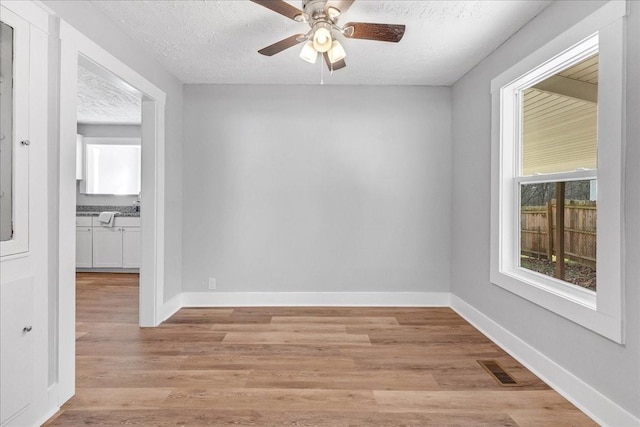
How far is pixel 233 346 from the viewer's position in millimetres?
2793

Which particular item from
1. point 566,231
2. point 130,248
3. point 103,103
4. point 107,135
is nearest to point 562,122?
point 566,231

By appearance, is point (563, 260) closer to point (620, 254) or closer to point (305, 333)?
point (620, 254)

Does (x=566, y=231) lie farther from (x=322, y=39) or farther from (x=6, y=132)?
(x=6, y=132)

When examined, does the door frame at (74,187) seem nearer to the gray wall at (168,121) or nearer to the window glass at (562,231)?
the gray wall at (168,121)

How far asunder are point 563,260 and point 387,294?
1.88 m

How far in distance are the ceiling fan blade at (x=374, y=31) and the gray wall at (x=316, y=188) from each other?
1662mm

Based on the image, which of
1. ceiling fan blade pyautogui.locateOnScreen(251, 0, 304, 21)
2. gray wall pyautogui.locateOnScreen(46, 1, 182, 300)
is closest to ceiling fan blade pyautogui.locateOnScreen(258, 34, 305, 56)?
ceiling fan blade pyautogui.locateOnScreen(251, 0, 304, 21)

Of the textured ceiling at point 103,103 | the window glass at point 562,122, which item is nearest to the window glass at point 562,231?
the window glass at point 562,122

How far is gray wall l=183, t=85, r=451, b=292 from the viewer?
3822 millimetres

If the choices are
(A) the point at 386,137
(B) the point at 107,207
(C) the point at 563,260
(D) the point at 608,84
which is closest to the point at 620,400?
(C) the point at 563,260

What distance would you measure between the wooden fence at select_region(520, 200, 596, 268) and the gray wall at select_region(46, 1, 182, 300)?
320cm

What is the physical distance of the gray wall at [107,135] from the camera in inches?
239

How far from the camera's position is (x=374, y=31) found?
7.00 feet

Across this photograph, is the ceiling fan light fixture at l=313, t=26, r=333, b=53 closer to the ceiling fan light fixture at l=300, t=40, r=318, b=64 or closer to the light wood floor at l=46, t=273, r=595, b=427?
the ceiling fan light fixture at l=300, t=40, r=318, b=64
